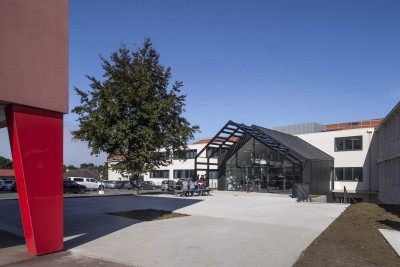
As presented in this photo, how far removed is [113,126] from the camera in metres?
23.2

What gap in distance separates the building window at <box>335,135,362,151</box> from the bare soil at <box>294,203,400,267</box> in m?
24.7

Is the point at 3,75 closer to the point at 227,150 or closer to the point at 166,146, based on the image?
the point at 166,146

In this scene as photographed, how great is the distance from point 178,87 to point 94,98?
239 inches

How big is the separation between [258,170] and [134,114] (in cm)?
1457

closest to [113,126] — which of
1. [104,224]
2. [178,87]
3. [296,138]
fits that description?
[178,87]

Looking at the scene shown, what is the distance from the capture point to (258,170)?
33.7m

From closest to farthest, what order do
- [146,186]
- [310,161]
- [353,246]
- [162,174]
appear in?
[353,246] < [310,161] < [146,186] < [162,174]

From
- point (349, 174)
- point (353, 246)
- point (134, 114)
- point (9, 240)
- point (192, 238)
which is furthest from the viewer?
point (349, 174)

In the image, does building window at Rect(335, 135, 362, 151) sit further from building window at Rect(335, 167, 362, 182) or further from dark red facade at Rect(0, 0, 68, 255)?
dark red facade at Rect(0, 0, 68, 255)

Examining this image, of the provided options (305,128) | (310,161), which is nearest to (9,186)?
(310,161)

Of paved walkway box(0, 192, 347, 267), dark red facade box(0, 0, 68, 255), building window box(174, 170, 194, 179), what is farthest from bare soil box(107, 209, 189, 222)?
building window box(174, 170, 194, 179)

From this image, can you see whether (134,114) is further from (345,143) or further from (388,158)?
(345,143)

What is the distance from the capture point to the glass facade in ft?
103

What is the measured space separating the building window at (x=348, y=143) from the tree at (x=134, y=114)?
757 inches
